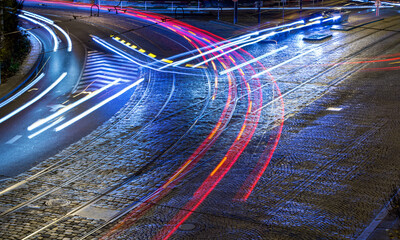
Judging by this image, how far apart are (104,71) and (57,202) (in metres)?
14.7

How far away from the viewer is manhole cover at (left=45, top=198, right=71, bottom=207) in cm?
1169

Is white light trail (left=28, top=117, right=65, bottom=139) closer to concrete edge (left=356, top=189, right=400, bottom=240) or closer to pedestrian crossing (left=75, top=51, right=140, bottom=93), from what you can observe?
pedestrian crossing (left=75, top=51, right=140, bottom=93)

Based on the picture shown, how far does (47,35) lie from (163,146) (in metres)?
23.6

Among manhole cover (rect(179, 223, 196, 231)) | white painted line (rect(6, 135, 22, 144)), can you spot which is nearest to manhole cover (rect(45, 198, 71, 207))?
manhole cover (rect(179, 223, 196, 231))

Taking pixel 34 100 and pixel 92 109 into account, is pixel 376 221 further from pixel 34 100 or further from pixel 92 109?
pixel 34 100

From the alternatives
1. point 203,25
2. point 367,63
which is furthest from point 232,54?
point 203,25

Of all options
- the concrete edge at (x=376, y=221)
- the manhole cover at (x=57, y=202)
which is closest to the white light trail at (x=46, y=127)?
the manhole cover at (x=57, y=202)

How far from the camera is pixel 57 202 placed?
11.8m

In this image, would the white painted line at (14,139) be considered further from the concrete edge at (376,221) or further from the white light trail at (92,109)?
the concrete edge at (376,221)

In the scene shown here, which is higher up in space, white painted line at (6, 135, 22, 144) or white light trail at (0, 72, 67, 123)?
white light trail at (0, 72, 67, 123)

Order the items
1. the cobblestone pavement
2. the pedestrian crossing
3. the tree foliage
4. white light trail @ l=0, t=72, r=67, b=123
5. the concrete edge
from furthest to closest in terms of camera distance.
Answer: the tree foliage < the pedestrian crossing < white light trail @ l=0, t=72, r=67, b=123 < the cobblestone pavement < the concrete edge

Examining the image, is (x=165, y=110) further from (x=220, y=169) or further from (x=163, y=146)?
(x=220, y=169)

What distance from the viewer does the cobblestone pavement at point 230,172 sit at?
1055cm

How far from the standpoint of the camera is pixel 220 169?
44.4 ft
